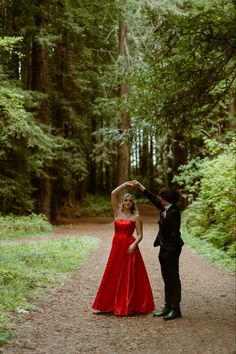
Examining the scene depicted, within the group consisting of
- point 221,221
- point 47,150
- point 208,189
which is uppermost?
point 47,150

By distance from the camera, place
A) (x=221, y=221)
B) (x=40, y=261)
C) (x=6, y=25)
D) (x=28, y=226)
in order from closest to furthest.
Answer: (x=40, y=261) → (x=221, y=221) → (x=6, y=25) → (x=28, y=226)

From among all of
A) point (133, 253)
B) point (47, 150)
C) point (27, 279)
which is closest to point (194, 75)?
point (133, 253)

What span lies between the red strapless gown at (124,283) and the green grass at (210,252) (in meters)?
4.52

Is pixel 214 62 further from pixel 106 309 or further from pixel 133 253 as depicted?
pixel 106 309

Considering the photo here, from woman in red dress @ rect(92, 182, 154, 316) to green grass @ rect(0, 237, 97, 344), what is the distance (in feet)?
3.93

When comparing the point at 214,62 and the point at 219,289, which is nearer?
the point at 214,62

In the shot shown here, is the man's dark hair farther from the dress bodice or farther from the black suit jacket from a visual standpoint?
the dress bodice

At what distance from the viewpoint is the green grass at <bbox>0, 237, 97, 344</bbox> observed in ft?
22.0

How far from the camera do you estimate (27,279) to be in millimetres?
8398

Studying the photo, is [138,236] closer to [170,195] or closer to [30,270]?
[170,195]

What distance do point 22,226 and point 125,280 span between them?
36.7 feet

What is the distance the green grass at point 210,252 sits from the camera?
11.4m

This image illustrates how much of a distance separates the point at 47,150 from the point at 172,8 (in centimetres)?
698

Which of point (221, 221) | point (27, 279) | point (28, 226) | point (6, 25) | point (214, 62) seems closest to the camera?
point (214, 62)
